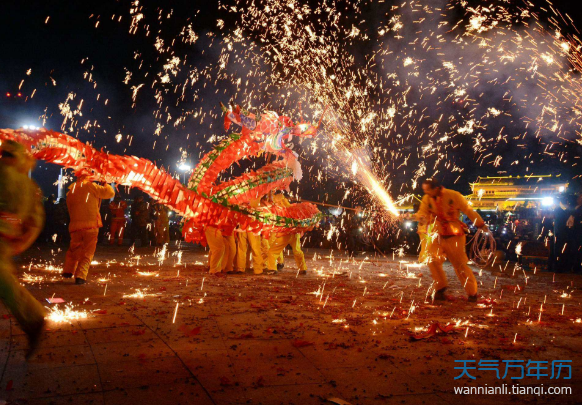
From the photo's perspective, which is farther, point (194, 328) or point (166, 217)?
point (166, 217)

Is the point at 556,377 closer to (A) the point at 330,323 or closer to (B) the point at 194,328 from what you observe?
(A) the point at 330,323

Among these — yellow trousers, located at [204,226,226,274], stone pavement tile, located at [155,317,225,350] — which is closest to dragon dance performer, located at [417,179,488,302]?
stone pavement tile, located at [155,317,225,350]

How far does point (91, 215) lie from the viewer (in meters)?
6.27

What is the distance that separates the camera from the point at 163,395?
92.4 inches

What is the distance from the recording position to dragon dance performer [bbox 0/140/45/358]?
256cm

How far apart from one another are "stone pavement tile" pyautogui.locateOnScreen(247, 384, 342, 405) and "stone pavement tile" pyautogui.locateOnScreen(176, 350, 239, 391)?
0.21 m

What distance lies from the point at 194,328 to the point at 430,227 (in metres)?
3.97

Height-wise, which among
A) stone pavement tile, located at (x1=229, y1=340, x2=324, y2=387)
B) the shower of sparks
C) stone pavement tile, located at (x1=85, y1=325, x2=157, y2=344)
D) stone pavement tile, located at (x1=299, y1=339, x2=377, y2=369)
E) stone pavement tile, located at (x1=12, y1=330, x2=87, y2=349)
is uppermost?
stone pavement tile, located at (x1=299, y1=339, x2=377, y2=369)

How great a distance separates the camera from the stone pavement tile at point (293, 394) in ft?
7.57

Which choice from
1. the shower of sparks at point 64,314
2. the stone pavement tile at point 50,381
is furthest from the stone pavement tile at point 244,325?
the shower of sparks at point 64,314

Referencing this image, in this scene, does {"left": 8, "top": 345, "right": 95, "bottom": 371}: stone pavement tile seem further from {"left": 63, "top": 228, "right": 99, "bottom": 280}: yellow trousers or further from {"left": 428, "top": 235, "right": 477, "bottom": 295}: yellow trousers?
{"left": 428, "top": 235, "right": 477, "bottom": 295}: yellow trousers

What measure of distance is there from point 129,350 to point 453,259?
425cm

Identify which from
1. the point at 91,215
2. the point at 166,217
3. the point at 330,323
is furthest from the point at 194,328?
the point at 166,217

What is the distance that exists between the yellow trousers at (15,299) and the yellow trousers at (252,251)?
5.60 meters
